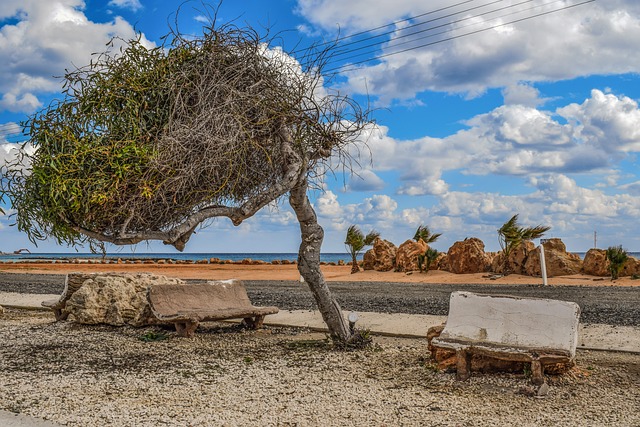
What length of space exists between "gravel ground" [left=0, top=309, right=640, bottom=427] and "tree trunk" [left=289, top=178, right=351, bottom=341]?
1.35ft

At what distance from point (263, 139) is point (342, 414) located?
12.3 feet

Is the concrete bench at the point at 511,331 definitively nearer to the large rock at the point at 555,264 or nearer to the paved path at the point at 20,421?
the paved path at the point at 20,421

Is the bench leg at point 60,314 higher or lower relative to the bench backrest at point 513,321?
lower

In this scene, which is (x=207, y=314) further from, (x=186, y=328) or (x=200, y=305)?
(x=200, y=305)

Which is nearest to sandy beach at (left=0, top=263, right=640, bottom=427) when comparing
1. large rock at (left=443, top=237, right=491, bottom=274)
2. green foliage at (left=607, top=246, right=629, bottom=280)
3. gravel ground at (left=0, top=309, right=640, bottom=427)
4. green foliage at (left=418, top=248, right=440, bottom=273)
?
gravel ground at (left=0, top=309, right=640, bottom=427)

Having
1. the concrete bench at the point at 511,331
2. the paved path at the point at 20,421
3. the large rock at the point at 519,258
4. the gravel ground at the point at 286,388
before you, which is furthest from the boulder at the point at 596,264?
the paved path at the point at 20,421

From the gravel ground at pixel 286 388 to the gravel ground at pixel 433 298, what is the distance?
4.55 meters

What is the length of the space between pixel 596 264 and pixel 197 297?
18.5 m

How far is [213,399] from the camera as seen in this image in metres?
6.64

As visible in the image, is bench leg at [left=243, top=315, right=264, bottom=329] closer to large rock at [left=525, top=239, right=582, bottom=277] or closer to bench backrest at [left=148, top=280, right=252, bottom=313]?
bench backrest at [left=148, top=280, right=252, bottom=313]

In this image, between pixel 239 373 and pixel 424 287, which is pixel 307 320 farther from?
pixel 424 287

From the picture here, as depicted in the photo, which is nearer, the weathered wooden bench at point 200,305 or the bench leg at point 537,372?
the bench leg at point 537,372

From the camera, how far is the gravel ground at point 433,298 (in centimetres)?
1372

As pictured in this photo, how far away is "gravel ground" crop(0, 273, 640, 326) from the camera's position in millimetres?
13724
